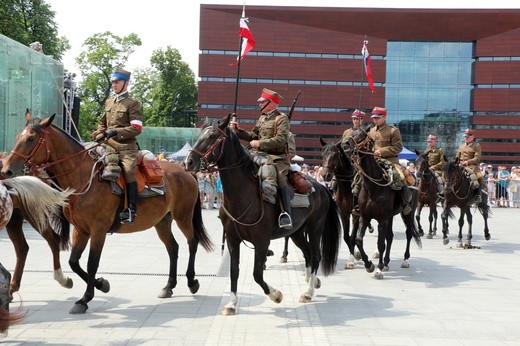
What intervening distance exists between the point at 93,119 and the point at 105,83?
13.2 feet

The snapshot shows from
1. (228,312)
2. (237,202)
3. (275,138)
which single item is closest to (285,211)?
(237,202)

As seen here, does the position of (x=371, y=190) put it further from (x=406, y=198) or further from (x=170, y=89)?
(x=170, y=89)

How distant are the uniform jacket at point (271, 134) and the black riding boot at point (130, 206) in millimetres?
1564

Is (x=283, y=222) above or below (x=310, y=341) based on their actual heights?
above

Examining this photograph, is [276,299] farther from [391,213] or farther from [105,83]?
[105,83]

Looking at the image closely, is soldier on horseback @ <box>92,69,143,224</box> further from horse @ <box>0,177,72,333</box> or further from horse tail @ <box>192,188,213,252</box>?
horse @ <box>0,177,72,333</box>

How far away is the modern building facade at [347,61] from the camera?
58656 mm

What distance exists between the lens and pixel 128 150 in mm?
7793

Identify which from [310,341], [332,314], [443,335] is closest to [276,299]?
[332,314]

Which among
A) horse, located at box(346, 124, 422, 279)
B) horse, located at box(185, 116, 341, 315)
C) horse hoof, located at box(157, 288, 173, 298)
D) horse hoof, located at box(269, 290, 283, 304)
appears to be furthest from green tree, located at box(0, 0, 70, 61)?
horse hoof, located at box(269, 290, 283, 304)

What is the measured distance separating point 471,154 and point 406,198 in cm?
636

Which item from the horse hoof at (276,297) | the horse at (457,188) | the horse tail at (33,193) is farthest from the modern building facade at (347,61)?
the horse tail at (33,193)

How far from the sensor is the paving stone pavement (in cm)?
630

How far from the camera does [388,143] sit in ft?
36.7
